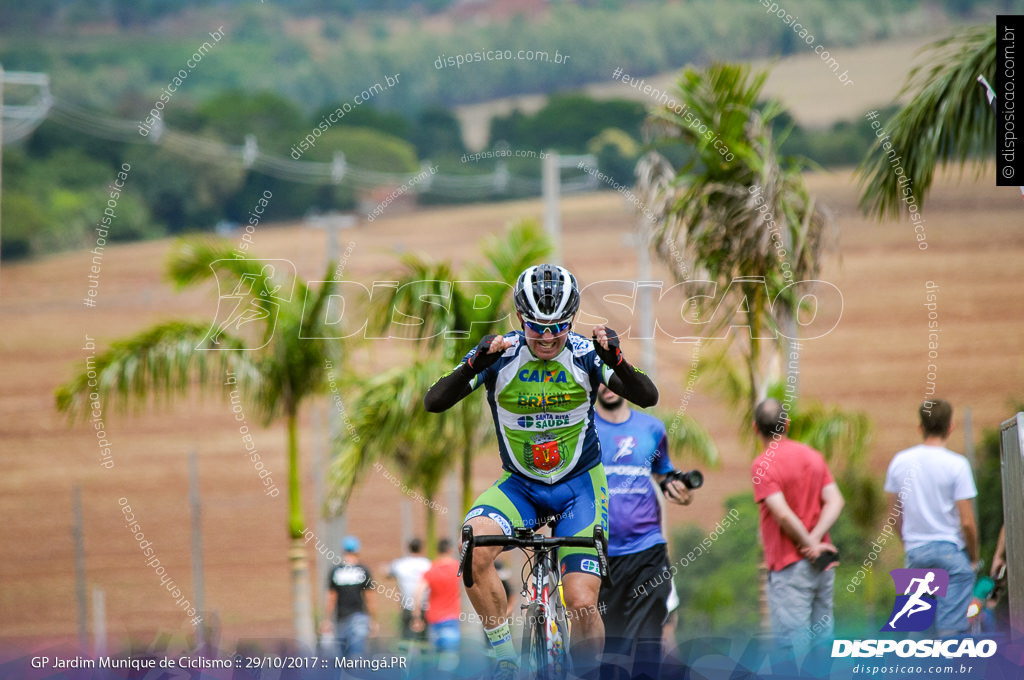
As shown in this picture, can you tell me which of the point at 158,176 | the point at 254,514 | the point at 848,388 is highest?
the point at 158,176

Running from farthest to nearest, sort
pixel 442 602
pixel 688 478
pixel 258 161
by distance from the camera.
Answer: pixel 258 161
pixel 442 602
pixel 688 478

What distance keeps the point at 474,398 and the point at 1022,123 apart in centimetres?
700

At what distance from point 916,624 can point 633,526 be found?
6.30 feet

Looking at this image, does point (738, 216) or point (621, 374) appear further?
point (738, 216)

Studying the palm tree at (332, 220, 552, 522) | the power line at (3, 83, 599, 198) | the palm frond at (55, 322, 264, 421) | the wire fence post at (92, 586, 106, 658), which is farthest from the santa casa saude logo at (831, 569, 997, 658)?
the power line at (3, 83, 599, 198)

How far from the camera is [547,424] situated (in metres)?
6.16

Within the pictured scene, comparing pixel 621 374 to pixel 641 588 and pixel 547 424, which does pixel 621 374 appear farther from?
pixel 641 588

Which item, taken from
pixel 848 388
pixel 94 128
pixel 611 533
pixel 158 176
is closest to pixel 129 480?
pixel 158 176

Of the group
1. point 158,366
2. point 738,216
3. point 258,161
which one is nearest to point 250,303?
point 158,366

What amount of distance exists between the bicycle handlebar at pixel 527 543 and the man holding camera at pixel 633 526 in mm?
2163

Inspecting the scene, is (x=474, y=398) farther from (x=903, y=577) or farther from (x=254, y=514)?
(x=254, y=514)

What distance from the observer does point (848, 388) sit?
2389 inches

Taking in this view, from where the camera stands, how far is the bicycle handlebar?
5.58 m

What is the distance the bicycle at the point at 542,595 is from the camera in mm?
5629
